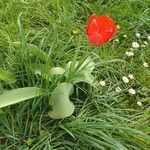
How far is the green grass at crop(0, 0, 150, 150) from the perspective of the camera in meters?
2.21

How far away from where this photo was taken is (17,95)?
216 centimetres

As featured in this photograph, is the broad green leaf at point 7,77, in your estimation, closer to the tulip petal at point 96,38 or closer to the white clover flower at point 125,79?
the tulip petal at point 96,38

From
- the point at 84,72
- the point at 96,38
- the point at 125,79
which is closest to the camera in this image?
the point at 96,38

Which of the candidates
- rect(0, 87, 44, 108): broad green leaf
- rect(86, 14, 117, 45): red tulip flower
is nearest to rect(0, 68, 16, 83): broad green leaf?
rect(0, 87, 44, 108): broad green leaf

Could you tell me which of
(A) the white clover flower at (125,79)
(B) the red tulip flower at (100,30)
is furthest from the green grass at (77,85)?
(B) the red tulip flower at (100,30)

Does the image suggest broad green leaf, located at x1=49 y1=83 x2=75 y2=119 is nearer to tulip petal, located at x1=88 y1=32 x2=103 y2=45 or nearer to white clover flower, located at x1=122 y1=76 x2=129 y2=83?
tulip petal, located at x1=88 y1=32 x2=103 y2=45

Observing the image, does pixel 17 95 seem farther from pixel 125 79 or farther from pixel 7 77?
pixel 125 79

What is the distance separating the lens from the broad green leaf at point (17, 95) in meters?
2.12

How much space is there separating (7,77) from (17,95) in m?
0.12

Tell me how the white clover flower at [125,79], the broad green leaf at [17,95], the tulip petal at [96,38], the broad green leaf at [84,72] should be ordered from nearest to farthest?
the tulip petal at [96,38], the broad green leaf at [17,95], the broad green leaf at [84,72], the white clover flower at [125,79]

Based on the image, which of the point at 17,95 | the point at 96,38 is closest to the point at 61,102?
the point at 17,95

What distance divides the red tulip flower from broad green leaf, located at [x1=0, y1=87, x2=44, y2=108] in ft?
1.28

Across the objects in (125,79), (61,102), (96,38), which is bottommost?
(125,79)

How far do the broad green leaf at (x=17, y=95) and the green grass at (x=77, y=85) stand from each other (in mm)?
56
